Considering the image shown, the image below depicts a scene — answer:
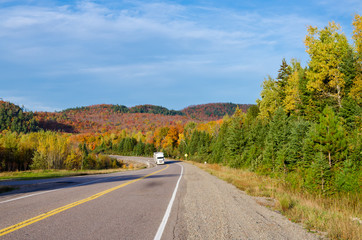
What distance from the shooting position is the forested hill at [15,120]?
170325mm

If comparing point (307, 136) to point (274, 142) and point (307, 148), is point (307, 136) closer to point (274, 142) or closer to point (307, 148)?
point (307, 148)

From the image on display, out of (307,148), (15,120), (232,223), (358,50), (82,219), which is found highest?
(15,120)

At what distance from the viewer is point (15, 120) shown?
17625cm

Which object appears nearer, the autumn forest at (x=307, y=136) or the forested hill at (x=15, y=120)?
the autumn forest at (x=307, y=136)

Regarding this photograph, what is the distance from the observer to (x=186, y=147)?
106m

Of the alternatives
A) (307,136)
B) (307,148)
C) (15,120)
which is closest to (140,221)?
(307,148)

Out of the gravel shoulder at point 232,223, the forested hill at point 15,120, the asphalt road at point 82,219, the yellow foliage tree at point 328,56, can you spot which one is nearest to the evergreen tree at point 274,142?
the yellow foliage tree at point 328,56

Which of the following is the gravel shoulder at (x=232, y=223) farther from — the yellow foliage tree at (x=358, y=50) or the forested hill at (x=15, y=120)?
the forested hill at (x=15, y=120)

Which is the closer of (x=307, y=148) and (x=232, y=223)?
(x=232, y=223)

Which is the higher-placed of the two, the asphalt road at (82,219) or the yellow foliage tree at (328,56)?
the yellow foliage tree at (328,56)

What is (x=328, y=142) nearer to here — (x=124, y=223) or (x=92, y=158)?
(x=124, y=223)

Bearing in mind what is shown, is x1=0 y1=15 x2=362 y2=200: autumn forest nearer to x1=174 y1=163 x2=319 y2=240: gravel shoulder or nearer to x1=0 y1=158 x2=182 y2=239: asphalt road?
x1=174 y1=163 x2=319 y2=240: gravel shoulder

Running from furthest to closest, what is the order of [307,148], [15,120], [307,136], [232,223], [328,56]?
[15,120], [328,56], [307,136], [307,148], [232,223]

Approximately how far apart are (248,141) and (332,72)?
22.0 meters
